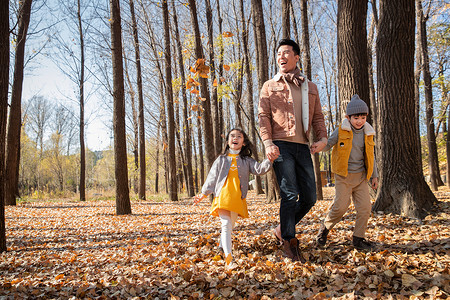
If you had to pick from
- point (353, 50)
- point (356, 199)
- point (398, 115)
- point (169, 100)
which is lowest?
point (356, 199)

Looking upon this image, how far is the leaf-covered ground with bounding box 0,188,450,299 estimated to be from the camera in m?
2.60

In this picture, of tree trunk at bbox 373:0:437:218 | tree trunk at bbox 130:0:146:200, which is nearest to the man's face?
tree trunk at bbox 373:0:437:218

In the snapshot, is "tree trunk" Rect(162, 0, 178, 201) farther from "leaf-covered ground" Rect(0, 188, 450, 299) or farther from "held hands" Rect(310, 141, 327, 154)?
"held hands" Rect(310, 141, 327, 154)

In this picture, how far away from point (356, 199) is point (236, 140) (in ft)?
5.35

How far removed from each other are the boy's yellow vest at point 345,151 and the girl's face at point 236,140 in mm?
1150

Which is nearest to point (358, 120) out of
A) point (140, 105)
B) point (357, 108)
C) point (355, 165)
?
point (357, 108)

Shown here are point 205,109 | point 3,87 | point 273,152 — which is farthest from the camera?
point 205,109

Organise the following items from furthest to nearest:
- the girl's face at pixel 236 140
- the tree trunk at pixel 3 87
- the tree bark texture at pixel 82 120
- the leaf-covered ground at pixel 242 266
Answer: the tree bark texture at pixel 82 120, the tree trunk at pixel 3 87, the girl's face at pixel 236 140, the leaf-covered ground at pixel 242 266

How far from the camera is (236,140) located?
3.54m

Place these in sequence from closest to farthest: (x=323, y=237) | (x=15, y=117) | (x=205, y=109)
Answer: (x=323, y=237)
(x=205, y=109)
(x=15, y=117)

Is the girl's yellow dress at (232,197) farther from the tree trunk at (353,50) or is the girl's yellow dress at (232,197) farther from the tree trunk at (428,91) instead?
the tree trunk at (428,91)

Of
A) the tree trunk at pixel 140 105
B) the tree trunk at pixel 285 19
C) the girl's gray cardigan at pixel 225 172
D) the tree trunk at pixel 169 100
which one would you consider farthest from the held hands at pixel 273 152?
the tree trunk at pixel 140 105

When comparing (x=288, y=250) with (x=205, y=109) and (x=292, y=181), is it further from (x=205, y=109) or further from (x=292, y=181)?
(x=205, y=109)

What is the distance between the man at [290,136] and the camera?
3148mm
